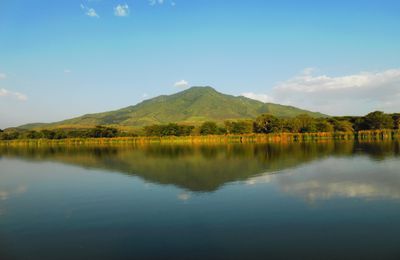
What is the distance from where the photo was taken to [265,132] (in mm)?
144875

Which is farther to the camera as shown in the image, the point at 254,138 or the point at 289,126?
the point at 289,126

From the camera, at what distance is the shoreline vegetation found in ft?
421

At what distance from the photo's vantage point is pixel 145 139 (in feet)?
498

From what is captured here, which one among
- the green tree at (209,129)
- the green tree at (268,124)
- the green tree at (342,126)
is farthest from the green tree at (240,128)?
the green tree at (342,126)

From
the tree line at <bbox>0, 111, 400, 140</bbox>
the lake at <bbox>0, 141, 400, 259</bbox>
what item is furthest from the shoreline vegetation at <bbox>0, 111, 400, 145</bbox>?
the lake at <bbox>0, 141, 400, 259</bbox>

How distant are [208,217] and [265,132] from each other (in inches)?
4980

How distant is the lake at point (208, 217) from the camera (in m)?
16.0

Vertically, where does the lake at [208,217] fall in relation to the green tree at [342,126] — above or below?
below

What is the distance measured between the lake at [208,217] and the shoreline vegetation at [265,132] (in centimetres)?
9284

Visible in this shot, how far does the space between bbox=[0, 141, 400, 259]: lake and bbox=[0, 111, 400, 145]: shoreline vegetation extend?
92.8m

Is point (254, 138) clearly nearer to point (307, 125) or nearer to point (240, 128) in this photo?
point (240, 128)

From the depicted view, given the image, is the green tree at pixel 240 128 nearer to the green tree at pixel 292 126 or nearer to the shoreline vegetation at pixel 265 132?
the shoreline vegetation at pixel 265 132

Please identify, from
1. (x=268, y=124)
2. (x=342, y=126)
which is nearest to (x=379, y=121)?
(x=342, y=126)

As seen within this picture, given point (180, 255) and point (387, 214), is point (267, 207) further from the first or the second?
point (180, 255)
